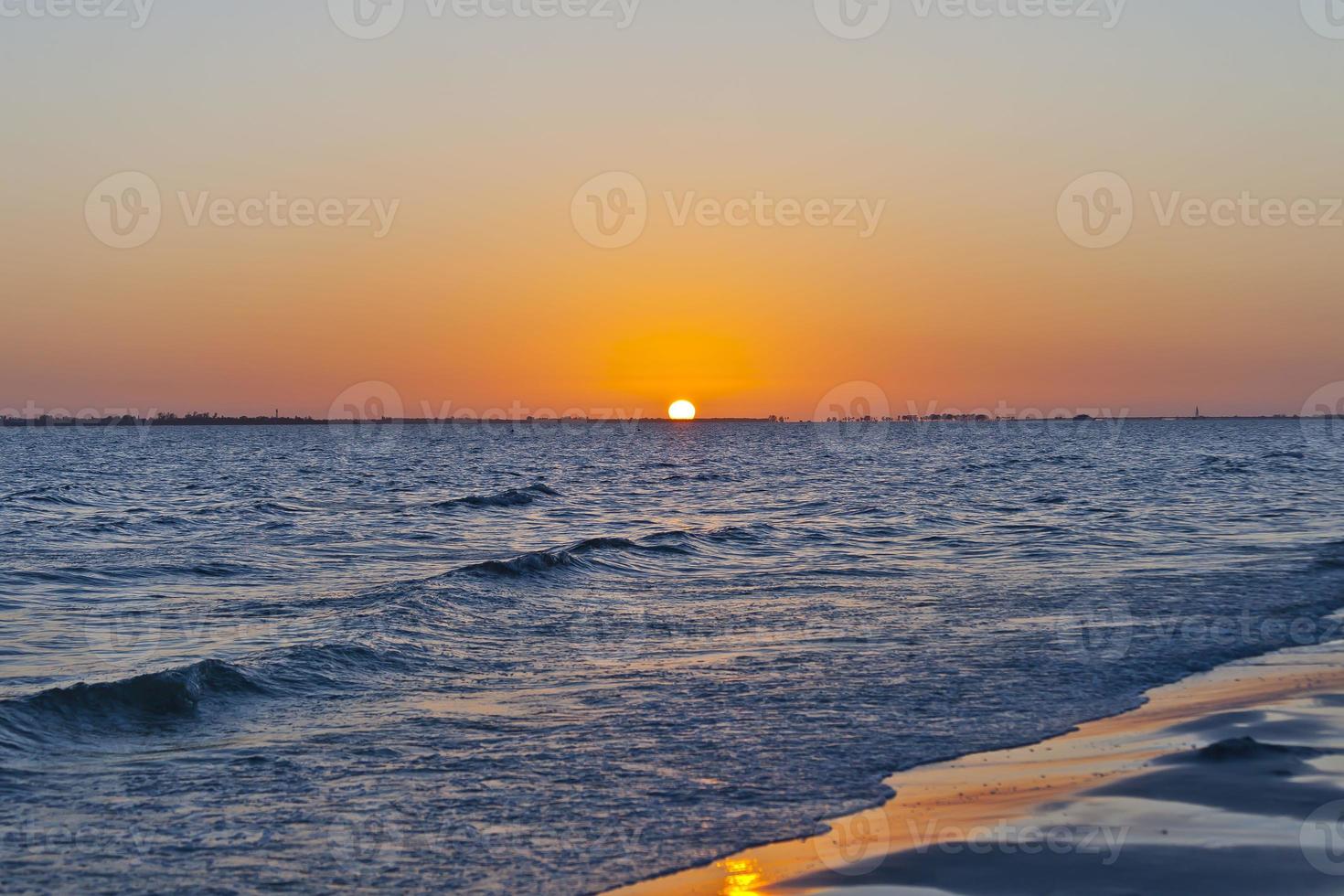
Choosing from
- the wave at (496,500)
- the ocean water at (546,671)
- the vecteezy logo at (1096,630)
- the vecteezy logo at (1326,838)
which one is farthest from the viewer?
the wave at (496,500)

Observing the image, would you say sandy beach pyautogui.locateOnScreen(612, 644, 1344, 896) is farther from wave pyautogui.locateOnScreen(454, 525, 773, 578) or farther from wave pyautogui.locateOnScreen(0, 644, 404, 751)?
wave pyautogui.locateOnScreen(454, 525, 773, 578)

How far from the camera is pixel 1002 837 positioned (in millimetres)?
7996

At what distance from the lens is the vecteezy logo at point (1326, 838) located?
23.5 feet

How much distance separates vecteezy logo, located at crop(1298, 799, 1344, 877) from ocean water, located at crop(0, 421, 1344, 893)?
9.98 feet

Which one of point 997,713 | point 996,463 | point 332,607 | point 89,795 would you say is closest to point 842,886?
point 997,713

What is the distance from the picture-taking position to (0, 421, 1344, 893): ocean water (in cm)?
848

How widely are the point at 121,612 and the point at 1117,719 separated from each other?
1636 cm

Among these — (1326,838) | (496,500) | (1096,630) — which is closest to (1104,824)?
(1326,838)
